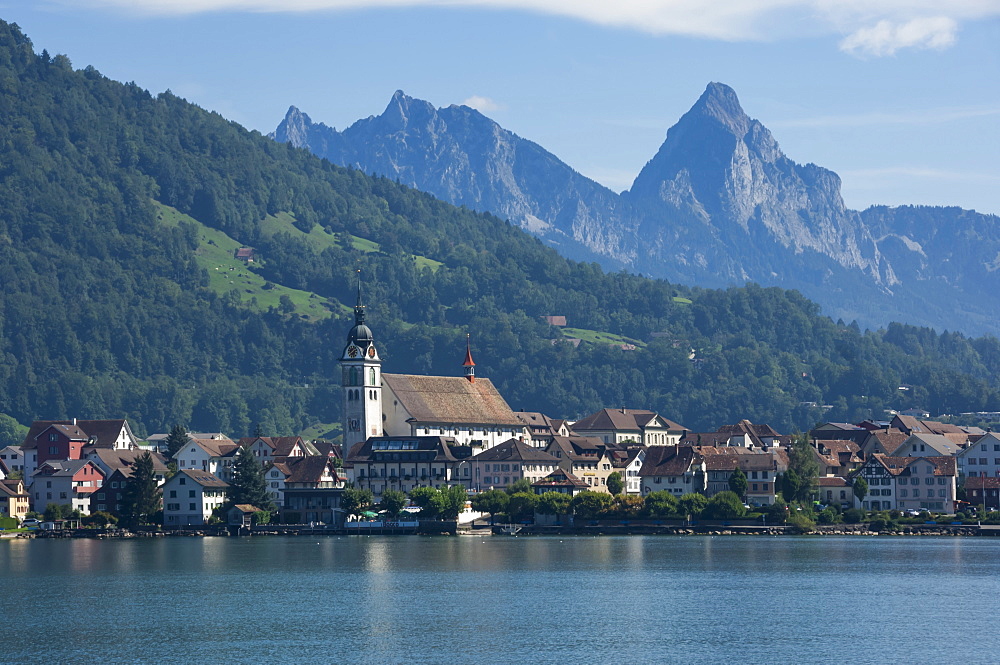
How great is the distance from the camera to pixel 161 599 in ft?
269

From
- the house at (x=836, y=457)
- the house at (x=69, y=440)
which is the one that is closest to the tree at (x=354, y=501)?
the house at (x=836, y=457)

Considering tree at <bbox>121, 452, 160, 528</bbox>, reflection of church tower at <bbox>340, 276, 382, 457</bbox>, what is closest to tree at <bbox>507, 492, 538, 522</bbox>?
reflection of church tower at <bbox>340, 276, 382, 457</bbox>

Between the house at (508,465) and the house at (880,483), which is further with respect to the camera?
the house at (508,465)

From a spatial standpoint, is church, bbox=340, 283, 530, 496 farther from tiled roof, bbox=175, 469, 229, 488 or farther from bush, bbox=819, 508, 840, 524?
bush, bbox=819, 508, 840, 524

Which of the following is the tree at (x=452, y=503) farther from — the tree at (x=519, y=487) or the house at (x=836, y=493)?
the house at (x=836, y=493)

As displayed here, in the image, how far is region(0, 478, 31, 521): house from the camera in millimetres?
140875

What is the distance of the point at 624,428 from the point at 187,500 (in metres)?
62.9

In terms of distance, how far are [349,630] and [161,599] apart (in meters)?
15.5

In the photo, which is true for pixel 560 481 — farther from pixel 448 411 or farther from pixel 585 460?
pixel 448 411

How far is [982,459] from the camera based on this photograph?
486 feet

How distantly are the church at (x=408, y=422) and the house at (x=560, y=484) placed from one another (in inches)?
364

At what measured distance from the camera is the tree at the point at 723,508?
435 ft

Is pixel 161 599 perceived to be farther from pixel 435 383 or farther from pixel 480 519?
pixel 435 383

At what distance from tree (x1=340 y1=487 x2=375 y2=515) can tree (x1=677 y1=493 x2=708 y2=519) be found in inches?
1019
